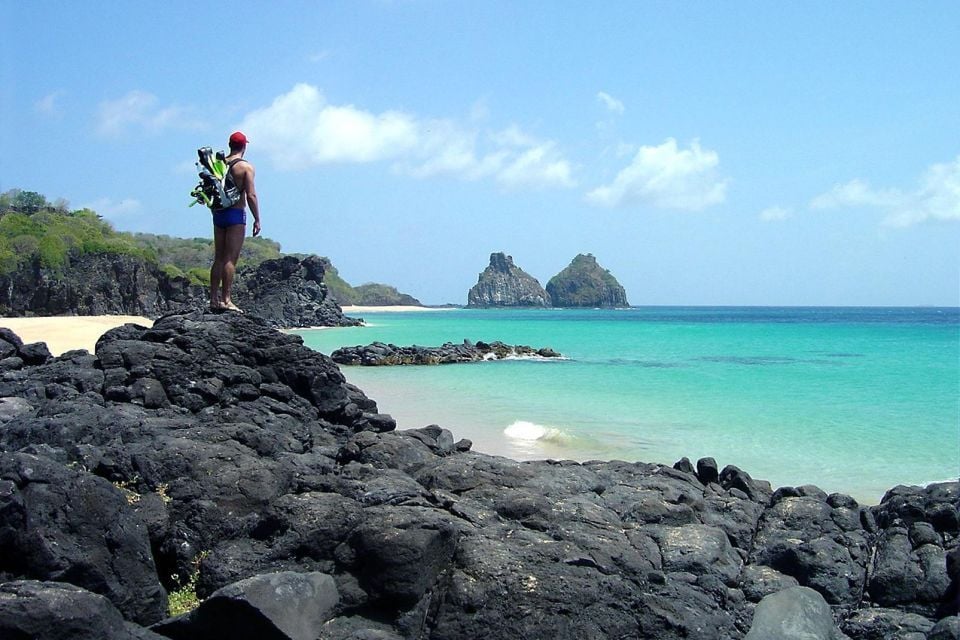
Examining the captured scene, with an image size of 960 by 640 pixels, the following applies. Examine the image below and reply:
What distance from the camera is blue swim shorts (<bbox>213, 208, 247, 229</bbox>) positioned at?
9820mm

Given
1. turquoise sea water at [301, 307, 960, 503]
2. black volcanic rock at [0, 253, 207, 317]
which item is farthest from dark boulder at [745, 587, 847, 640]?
black volcanic rock at [0, 253, 207, 317]

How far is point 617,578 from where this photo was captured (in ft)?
18.6

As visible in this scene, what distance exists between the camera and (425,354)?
40031mm

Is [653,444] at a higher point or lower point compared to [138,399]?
lower

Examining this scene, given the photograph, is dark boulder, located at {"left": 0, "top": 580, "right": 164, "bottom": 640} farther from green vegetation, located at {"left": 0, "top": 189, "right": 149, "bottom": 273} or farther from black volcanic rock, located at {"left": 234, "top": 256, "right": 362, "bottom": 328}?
black volcanic rock, located at {"left": 234, "top": 256, "right": 362, "bottom": 328}

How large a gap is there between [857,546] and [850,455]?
819cm

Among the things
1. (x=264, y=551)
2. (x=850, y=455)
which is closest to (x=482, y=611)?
(x=264, y=551)

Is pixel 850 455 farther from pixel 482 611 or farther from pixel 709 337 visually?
pixel 709 337

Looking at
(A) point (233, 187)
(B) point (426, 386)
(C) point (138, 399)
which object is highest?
(A) point (233, 187)

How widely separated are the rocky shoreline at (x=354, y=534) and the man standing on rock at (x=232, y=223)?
88cm

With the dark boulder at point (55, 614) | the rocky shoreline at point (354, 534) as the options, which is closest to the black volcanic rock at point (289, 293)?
the rocky shoreline at point (354, 534)

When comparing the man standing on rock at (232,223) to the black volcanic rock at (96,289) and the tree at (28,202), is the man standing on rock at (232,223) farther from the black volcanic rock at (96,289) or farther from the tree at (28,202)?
the tree at (28,202)

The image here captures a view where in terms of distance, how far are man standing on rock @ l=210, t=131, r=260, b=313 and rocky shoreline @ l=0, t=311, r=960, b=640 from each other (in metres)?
0.88

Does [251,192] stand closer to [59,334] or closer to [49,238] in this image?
[59,334]
